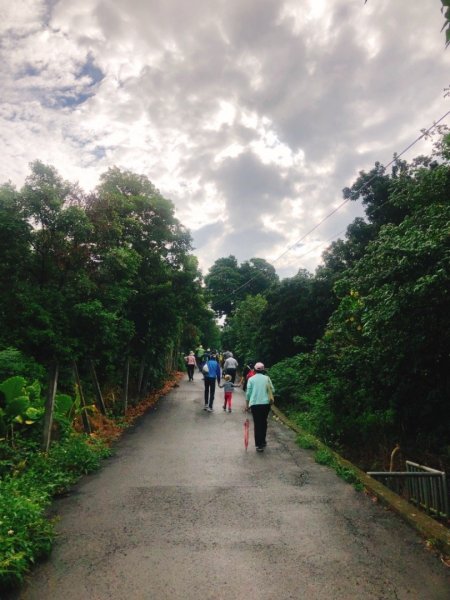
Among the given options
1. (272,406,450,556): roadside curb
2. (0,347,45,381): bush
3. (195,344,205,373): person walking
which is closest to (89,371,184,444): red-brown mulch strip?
(0,347,45,381): bush

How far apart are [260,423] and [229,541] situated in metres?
4.86

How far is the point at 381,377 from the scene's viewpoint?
27.7 ft

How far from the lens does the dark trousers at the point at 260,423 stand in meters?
9.16

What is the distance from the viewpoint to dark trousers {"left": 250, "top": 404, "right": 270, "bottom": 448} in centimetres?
916

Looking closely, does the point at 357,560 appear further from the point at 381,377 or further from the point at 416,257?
the point at 381,377

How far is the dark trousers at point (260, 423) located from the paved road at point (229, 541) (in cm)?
120

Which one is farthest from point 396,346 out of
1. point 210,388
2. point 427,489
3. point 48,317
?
point 210,388

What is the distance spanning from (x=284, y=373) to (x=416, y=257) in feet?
42.1

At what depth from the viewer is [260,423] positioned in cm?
934

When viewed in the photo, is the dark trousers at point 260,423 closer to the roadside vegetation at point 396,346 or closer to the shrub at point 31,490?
the roadside vegetation at point 396,346

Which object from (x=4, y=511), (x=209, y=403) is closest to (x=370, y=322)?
(x=4, y=511)

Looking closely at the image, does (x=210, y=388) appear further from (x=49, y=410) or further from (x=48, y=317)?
(x=48, y=317)

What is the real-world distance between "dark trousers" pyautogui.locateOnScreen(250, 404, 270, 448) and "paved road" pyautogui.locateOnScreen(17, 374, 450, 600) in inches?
47.3

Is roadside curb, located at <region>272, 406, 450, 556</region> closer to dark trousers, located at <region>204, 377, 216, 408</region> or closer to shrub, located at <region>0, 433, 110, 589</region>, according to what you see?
shrub, located at <region>0, 433, 110, 589</region>
